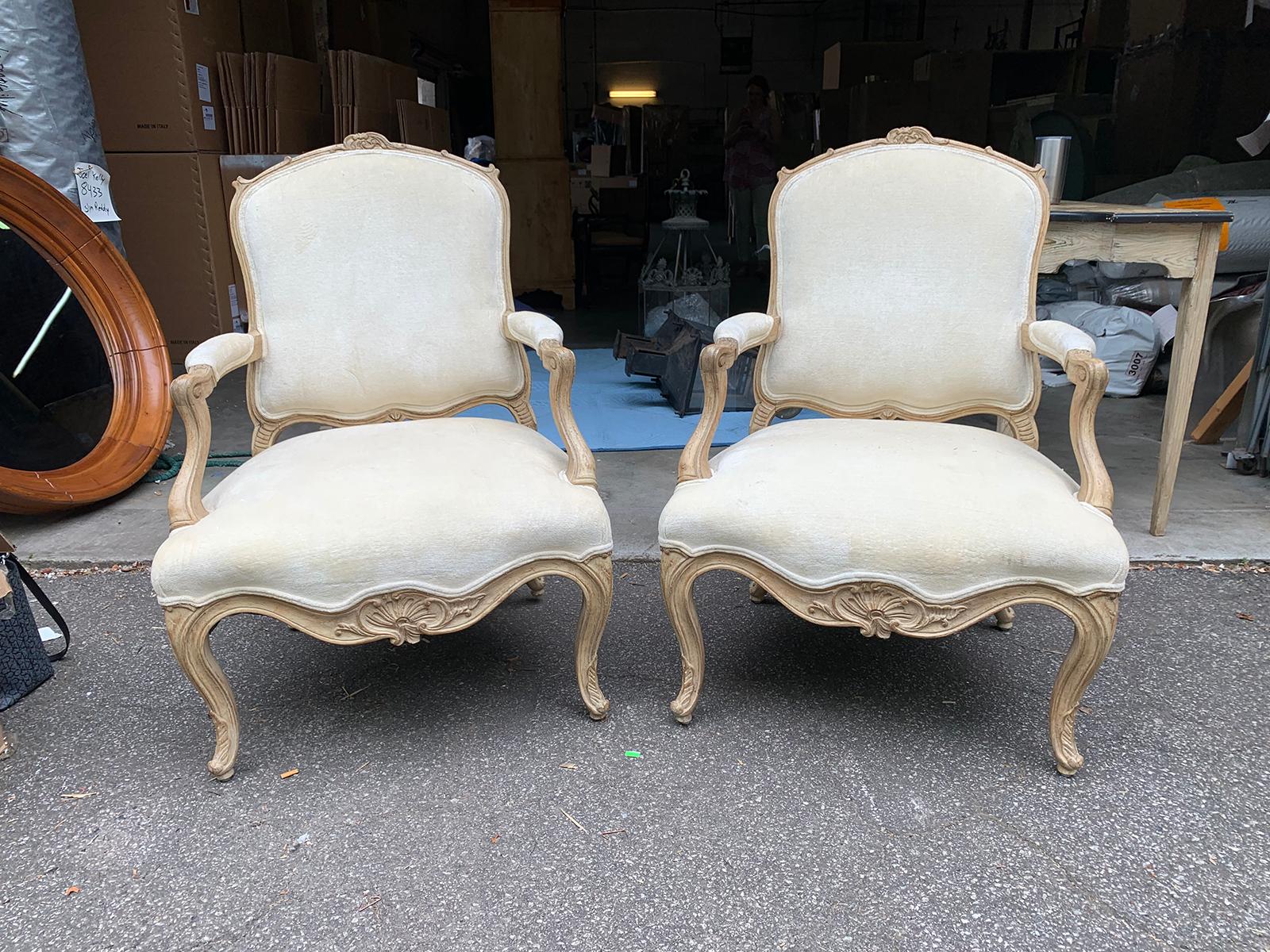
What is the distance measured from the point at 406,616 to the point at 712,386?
2.43 feet

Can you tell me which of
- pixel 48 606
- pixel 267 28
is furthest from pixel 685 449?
pixel 267 28

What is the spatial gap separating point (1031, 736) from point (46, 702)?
6.62 ft

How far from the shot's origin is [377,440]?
1.76 m

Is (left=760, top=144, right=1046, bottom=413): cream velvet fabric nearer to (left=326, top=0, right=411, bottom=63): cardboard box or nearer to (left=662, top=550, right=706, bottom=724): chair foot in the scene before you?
(left=662, top=550, right=706, bottom=724): chair foot

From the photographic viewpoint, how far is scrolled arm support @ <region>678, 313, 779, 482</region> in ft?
5.44

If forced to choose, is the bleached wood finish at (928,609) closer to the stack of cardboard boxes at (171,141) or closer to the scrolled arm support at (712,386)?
the scrolled arm support at (712,386)

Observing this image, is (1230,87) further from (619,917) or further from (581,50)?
(581,50)

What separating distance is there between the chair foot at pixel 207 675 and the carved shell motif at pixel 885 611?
1.07 meters

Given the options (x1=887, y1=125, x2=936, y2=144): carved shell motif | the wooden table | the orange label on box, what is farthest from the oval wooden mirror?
the orange label on box

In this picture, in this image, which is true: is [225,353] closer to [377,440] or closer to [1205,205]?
[377,440]

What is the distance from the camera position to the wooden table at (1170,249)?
2.26 metres

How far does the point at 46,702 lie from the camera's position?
5.92 feet

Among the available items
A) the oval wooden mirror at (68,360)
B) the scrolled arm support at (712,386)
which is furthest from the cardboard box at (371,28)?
the scrolled arm support at (712,386)

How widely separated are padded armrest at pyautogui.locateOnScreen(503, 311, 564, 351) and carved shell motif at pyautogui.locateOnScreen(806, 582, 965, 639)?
2.54 feet
